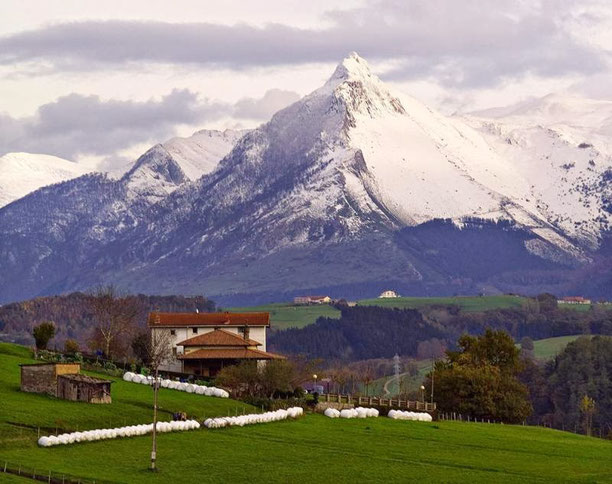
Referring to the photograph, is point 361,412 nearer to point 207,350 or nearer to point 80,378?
point 80,378

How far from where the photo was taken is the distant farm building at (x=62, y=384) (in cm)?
13888

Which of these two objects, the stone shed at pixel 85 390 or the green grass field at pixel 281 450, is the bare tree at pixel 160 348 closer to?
the green grass field at pixel 281 450

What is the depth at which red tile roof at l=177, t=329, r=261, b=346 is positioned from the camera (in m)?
194

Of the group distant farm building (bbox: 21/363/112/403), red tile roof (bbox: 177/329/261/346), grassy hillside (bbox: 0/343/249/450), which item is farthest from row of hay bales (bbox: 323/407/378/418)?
red tile roof (bbox: 177/329/261/346)

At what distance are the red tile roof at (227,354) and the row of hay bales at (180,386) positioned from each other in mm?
21300

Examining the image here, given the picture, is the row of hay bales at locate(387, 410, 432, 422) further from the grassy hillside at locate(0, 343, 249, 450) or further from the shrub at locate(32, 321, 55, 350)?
the shrub at locate(32, 321, 55, 350)

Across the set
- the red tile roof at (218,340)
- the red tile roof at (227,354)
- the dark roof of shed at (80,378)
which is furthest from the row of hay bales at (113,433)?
the red tile roof at (218,340)

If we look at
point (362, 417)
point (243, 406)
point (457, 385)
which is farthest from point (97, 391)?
point (457, 385)

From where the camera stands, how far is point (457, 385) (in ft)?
600

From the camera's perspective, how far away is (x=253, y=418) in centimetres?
14200

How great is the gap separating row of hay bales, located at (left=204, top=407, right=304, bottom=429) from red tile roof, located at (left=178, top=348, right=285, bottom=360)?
33.0m

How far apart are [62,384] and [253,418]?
640 inches

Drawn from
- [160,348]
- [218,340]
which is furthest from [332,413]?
[160,348]

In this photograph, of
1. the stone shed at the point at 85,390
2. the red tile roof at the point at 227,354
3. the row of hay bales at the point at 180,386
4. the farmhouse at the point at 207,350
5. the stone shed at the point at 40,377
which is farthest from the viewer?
the farmhouse at the point at 207,350
